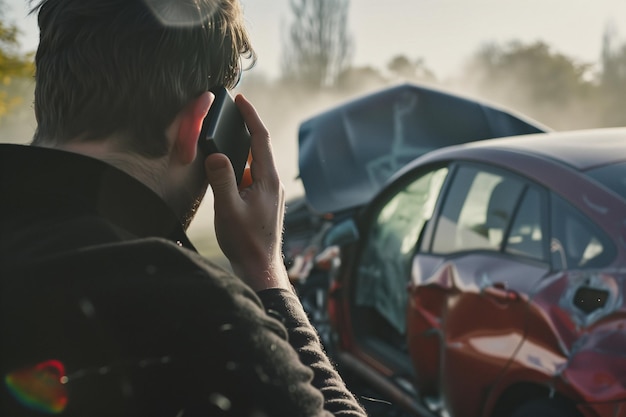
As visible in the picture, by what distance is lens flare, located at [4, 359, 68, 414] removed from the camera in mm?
982

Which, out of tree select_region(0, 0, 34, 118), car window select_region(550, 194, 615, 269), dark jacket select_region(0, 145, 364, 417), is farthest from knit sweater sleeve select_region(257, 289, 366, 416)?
tree select_region(0, 0, 34, 118)

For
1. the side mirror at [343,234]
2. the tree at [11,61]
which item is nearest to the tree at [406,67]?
the tree at [11,61]

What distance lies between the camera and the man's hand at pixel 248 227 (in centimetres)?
146

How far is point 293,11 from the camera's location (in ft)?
189

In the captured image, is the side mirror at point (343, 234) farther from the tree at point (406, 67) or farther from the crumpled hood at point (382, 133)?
the tree at point (406, 67)

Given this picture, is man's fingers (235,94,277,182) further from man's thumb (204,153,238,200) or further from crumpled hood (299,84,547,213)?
crumpled hood (299,84,547,213)

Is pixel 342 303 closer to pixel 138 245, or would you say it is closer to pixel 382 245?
pixel 382 245

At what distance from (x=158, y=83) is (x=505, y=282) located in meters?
2.27

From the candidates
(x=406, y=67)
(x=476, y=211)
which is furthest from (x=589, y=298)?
(x=406, y=67)

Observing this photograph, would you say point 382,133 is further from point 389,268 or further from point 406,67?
point 406,67

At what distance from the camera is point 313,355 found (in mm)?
1332

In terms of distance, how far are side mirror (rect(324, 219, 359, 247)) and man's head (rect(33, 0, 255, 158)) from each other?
3.80m

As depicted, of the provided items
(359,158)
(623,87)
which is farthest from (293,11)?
(359,158)

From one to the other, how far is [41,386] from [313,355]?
1.58ft
